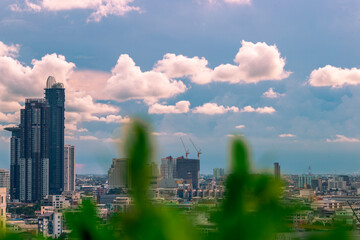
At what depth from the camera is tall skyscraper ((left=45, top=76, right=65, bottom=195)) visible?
1371 inches

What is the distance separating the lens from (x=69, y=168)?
3675cm

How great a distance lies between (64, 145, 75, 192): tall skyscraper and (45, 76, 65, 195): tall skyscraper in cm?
32

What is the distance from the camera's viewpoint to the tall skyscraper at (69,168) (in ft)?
117

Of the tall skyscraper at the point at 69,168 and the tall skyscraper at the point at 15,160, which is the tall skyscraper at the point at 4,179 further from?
the tall skyscraper at the point at 69,168

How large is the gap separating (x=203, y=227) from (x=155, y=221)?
3 cm

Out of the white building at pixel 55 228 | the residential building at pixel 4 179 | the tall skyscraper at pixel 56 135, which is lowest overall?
the residential building at pixel 4 179

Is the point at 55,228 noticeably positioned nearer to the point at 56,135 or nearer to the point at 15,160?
the point at 15,160

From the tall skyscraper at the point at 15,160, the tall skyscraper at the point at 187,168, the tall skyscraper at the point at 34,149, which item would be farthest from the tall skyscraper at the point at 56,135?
the tall skyscraper at the point at 187,168

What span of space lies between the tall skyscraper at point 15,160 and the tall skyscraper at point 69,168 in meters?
3.50

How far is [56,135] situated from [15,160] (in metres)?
3.46

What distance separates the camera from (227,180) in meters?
0.29

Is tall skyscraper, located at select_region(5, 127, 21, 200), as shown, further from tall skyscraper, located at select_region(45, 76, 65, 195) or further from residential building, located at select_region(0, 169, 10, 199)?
tall skyscraper, located at select_region(45, 76, 65, 195)

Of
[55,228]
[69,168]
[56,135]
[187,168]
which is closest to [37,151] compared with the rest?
[56,135]

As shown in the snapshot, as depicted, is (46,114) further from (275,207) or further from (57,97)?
(275,207)
